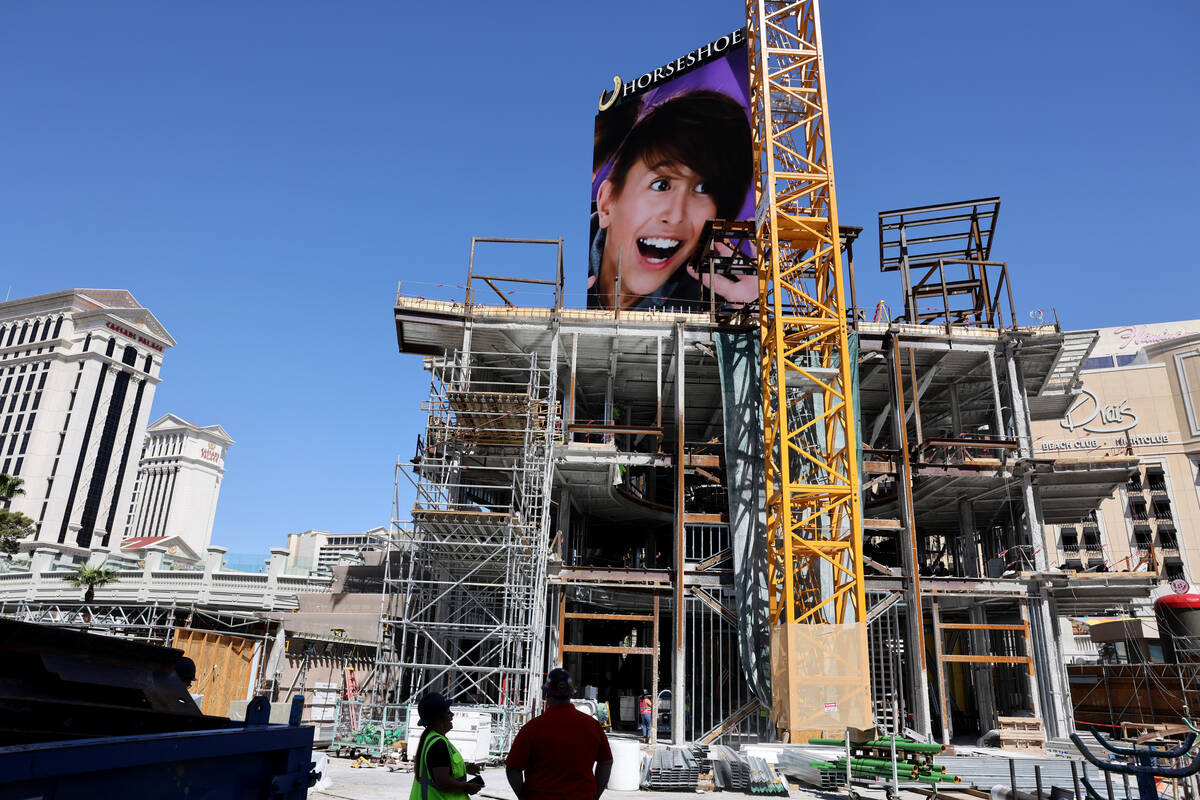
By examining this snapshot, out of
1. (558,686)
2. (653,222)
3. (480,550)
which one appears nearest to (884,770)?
(558,686)

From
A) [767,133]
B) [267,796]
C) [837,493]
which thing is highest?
[767,133]

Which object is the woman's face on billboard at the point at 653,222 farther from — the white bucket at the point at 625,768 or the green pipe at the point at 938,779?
the green pipe at the point at 938,779

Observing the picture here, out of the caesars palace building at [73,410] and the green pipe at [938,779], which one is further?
the caesars palace building at [73,410]

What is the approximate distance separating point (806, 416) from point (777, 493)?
5.06 metres

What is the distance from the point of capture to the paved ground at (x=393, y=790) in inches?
555

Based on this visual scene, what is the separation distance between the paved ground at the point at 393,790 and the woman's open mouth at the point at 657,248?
3665 cm

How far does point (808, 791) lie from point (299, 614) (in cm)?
2155

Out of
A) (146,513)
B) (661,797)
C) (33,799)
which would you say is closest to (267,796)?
(33,799)

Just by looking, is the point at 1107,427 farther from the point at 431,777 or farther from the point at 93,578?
the point at 431,777

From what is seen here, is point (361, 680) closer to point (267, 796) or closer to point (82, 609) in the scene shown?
point (82, 609)

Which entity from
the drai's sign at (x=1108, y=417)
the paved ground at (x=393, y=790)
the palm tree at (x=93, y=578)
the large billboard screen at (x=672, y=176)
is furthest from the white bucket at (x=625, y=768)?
the drai's sign at (x=1108, y=417)

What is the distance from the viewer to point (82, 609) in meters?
32.8

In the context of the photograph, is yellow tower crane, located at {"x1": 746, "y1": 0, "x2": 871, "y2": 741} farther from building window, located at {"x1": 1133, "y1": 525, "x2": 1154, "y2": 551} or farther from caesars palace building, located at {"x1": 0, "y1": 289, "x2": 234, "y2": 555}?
caesars palace building, located at {"x1": 0, "y1": 289, "x2": 234, "y2": 555}

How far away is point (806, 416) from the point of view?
31906 millimetres
